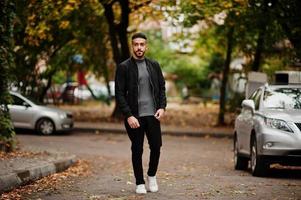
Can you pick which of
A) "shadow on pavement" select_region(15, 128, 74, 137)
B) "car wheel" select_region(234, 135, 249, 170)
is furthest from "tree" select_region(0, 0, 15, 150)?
"shadow on pavement" select_region(15, 128, 74, 137)

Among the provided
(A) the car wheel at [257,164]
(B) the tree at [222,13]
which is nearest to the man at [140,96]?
(A) the car wheel at [257,164]

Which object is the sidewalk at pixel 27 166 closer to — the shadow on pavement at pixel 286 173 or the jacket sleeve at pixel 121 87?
the jacket sleeve at pixel 121 87

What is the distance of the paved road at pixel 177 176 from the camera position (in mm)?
8758

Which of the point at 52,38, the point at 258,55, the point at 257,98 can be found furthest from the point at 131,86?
the point at 52,38

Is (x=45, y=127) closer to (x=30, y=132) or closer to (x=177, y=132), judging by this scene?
(x=30, y=132)

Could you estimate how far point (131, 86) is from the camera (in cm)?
857

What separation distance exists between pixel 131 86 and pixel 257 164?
4.19 m

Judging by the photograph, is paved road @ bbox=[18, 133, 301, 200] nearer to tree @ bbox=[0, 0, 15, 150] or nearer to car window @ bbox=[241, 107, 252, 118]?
car window @ bbox=[241, 107, 252, 118]

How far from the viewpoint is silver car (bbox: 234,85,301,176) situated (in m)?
11.4

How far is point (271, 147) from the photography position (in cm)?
1152

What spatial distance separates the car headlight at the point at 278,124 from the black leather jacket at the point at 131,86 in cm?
352

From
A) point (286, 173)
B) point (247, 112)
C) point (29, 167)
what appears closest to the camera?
point (29, 167)

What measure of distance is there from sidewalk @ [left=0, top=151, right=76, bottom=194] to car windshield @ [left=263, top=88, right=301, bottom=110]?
13.6 ft

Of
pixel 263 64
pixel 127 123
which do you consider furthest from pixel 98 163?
pixel 263 64
